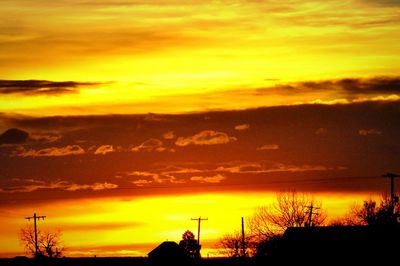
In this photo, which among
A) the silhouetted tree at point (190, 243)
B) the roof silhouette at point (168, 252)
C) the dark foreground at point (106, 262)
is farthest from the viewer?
the silhouetted tree at point (190, 243)

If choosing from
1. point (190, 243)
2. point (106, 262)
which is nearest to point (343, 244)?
point (106, 262)

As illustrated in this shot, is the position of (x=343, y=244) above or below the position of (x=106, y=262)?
above

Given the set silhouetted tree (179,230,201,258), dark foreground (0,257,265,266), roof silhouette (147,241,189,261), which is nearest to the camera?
dark foreground (0,257,265,266)

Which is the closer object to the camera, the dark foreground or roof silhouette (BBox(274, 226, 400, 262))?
roof silhouette (BBox(274, 226, 400, 262))

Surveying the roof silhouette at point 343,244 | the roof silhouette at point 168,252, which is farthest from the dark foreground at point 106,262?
Result: the roof silhouette at point 343,244

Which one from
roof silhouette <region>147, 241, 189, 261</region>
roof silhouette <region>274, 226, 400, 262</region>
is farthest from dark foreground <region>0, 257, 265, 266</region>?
roof silhouette <region>274, 226, 400, 262</region>

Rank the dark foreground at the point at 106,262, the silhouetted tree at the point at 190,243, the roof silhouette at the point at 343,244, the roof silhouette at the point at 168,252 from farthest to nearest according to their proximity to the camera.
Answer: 1. the silhouetted tree at the point at 190,243
2. the roof silhouette at the point at 168,252
3. the dark foreground at the point at 106,262
4. the roof silhouette at the point at 343,244

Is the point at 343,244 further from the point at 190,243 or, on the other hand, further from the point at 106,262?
the point at 190,243

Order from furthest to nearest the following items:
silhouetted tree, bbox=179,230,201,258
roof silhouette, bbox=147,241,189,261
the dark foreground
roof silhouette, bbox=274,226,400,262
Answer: silhouetted tree, bbox=179,230,201,258
roof silhouette, bbox=147,241,189,261
the dark foreground
roof silhouette, bbox=274,226,400,262

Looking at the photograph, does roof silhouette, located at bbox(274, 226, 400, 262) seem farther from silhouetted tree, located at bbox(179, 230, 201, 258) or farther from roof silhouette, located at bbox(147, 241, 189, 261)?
silhouetted tree, located at bbox(179, 230, 201, 258)

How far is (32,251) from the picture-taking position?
159m

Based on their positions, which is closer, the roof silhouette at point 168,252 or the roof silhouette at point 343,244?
the roof silhouette at point 343,244

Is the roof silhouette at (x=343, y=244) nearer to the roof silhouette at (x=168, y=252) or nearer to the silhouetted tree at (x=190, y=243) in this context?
the roof silhouette at (x=168, y=252)

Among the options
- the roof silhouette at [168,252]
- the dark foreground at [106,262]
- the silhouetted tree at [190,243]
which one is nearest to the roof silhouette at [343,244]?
the dark foreground at [106,262]
